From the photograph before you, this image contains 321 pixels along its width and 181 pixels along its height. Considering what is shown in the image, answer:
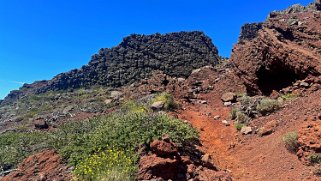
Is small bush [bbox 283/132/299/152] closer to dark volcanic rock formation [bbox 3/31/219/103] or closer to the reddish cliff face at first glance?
the reddish cliff face

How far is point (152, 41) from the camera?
119 feet

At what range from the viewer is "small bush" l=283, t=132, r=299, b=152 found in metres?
8.61

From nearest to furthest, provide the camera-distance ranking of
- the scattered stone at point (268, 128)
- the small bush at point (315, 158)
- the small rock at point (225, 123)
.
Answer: the small bush at point (315, 158)
the scattered stone at point (268, 128)
the small rock at point (225, 123)

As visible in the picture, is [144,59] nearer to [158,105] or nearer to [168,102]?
[168,102]

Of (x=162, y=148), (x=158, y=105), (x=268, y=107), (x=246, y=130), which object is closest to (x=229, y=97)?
(x=158, y=105)

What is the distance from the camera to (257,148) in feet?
32.5

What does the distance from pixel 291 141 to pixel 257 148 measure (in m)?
1.36

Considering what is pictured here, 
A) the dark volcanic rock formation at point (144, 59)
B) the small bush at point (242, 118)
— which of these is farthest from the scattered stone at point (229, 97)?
the dark volcanic rock formation at point (144, 59)

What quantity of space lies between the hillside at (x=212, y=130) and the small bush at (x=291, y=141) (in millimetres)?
24

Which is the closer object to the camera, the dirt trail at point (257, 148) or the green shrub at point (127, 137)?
the dirt trail at point (257, 148)

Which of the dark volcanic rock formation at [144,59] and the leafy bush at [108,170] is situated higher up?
Result: the dark volcanic rock formation at [144,59]

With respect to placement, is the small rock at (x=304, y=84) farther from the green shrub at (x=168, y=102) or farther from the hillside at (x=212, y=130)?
the green shrub at (x=168, y=102)

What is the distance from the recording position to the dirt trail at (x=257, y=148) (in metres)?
8.18

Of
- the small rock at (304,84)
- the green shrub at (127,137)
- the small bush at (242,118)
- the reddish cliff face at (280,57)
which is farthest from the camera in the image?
the reddish cliff face at (280,57)
